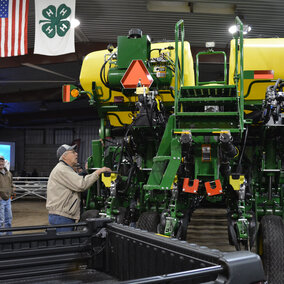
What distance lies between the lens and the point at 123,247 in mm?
2523

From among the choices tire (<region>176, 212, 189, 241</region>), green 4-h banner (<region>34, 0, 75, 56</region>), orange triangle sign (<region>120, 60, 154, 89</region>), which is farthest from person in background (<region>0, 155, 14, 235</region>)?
tire (<region>176, 212, 189, 241</region>)

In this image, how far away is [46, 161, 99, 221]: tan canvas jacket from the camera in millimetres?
4461

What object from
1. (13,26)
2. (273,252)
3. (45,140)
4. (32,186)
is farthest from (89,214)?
(45,140)

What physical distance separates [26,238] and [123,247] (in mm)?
648

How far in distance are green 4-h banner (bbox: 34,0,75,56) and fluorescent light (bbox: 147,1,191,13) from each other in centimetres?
260

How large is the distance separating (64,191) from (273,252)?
2589 mm

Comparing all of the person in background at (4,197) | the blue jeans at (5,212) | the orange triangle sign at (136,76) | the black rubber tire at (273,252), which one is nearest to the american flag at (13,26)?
the person in background at (4,197)

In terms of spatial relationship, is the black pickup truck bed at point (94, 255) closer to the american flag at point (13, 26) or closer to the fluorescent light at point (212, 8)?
the american flag at point (13, 26)

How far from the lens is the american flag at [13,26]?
802cm

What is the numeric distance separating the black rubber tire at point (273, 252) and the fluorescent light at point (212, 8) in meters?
6.68

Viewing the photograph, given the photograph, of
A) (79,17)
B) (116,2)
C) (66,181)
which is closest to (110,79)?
(66,181)

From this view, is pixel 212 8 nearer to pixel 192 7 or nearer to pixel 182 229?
pixel 192 7

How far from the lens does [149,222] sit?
5828 millimetres

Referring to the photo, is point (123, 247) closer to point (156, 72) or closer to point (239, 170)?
point (239, 170)
